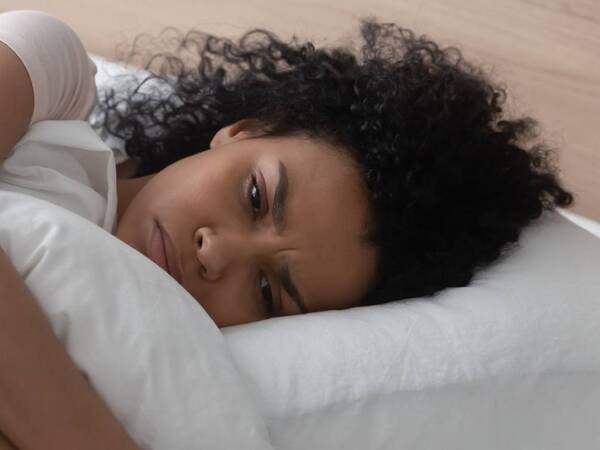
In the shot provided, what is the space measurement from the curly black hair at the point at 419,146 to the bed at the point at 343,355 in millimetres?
39

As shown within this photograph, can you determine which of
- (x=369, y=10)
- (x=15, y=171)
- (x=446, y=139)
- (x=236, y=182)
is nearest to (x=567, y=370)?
(x=446, y=139)

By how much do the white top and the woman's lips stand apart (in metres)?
0.06

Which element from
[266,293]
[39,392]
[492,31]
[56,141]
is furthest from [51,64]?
[492,31]

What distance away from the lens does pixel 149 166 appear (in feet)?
4.09

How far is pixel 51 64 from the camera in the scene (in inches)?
41.9

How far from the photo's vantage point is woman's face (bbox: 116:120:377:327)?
0.98 meters

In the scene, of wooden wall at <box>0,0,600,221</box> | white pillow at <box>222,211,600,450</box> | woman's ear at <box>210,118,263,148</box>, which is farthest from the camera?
wooden wall at <box>0,0,600,221</box>

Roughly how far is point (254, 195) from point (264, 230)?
0.04 meters

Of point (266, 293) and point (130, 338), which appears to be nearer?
point (130, 338)

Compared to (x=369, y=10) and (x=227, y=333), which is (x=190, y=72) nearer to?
(x=369, y=10)

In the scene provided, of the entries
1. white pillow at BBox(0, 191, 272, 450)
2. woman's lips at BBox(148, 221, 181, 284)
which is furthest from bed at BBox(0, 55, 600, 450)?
woman's lips at BBox(148, 221, 181, 284)

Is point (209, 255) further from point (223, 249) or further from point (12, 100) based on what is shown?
point (12, 100)

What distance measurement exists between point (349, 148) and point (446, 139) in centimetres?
10

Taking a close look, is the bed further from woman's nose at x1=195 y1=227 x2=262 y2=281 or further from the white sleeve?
the white sleeve
